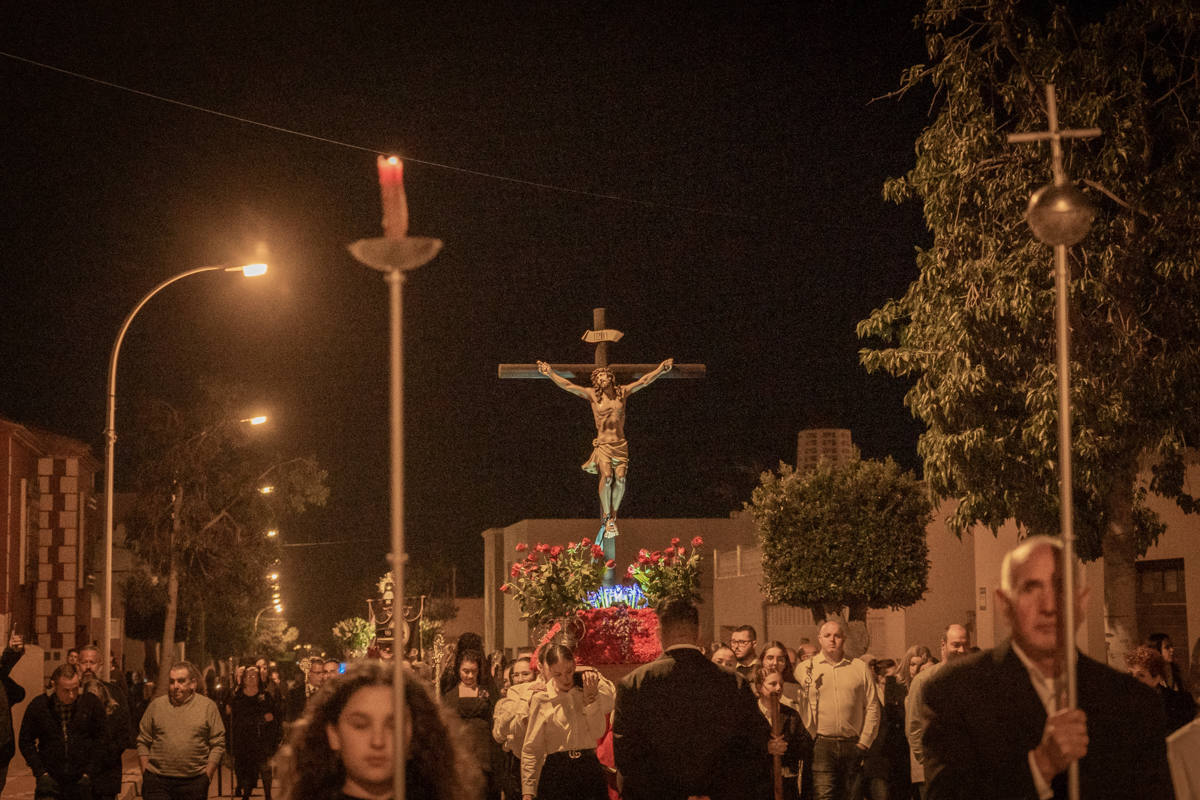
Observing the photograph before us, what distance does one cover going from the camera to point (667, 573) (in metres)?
24.0

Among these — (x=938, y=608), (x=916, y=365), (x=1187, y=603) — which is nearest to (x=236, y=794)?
(x=916, y=365)

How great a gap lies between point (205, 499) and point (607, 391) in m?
20.9

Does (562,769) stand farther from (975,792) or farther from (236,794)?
(236,794)

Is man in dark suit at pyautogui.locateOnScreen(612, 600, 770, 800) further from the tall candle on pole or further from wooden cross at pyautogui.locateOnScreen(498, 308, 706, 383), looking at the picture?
wooden cross at pyautogui.locateOnScreen(498, 308, 706, 383)

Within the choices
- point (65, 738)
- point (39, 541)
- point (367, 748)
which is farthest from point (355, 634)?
point (367, 748)

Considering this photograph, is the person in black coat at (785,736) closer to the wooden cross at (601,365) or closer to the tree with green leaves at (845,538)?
the wooden cross at (601,365)

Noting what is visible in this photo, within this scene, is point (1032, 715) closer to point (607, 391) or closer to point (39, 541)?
point (607, 391)

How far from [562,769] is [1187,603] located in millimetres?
18119

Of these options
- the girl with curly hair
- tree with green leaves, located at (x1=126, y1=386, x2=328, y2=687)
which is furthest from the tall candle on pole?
tree with green leaves, located at (x1=126, y1=386, x2=328, y2=687)

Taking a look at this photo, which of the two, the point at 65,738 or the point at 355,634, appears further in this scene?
the point at 355,634

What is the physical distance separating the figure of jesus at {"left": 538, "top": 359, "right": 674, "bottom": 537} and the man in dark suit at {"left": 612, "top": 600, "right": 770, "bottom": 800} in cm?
2122

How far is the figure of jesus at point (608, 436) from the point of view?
29.1 metres

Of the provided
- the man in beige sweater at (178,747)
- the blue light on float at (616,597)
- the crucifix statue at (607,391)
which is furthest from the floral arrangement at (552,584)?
the man in beige sweater at (178,747)

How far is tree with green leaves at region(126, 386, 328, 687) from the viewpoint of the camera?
151 feet
